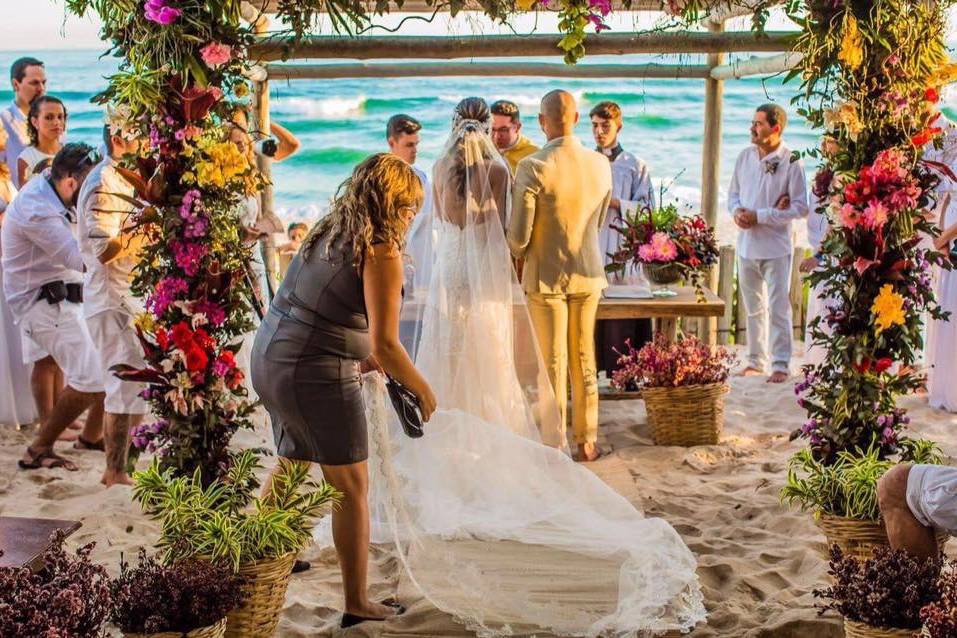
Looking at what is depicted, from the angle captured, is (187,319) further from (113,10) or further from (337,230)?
(113,10)

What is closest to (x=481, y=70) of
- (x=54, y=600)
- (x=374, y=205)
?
(x=374, y=205)

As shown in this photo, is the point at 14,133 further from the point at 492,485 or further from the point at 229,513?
the point at 229,513

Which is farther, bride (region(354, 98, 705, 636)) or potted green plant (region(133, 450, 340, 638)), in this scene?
bride (region(354, 98, 705, 636))

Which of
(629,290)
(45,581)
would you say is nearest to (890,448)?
(629,290)

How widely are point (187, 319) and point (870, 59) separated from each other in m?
2.84

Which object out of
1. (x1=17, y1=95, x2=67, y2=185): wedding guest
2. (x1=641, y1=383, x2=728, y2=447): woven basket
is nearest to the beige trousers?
(x1=641, y1=383, x2=728, y2=447): woven basket

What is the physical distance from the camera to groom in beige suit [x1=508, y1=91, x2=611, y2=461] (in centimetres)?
590

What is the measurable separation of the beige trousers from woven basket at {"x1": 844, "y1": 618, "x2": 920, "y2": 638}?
115 inches

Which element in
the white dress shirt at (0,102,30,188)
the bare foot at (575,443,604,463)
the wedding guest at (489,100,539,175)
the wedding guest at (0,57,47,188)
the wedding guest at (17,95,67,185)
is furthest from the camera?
the white dress shirt at (0,102,30,188)

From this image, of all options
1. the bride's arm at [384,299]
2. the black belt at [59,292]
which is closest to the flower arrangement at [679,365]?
the bride's arm at [384,299]

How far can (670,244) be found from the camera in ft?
22.6

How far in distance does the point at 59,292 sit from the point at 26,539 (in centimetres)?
320

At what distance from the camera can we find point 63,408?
624cm

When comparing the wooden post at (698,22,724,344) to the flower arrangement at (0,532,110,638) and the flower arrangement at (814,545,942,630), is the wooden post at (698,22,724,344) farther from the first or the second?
the flower arrangement at (0,532,110,638)
